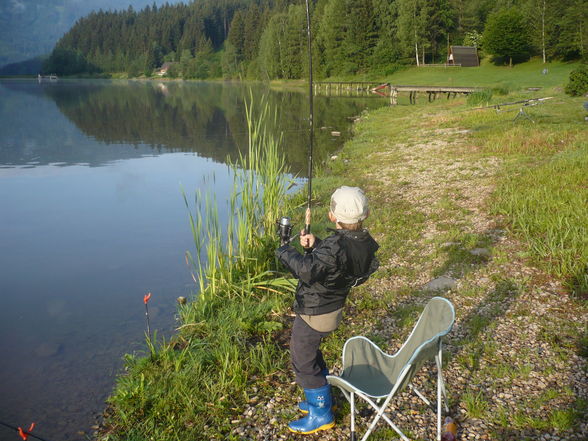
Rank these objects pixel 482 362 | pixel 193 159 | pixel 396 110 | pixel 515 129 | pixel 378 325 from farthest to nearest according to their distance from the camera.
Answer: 1. pixel 396 110
2. pixel 193 159
3. pixel 515 129
4. pixel 378 325
5. pixel 482 362

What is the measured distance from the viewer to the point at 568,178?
29.5 ft

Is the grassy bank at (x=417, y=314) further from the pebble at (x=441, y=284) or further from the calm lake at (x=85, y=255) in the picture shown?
the calm lake at (x=85, y=255)

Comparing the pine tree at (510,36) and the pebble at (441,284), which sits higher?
the pine tree at (510,36)

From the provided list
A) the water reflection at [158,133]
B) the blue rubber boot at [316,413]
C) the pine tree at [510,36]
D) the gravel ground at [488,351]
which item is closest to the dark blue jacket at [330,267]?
the blue rubber boot at [316,413]

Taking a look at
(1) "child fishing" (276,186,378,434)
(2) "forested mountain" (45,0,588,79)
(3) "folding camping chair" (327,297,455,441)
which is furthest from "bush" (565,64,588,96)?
(1) "child fishing" (276,186,378,434)

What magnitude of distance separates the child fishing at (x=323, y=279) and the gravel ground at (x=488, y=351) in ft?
1.15

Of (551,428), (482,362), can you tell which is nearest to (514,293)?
(482,362)

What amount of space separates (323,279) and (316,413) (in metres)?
1.07

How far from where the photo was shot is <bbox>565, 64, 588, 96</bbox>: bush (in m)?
23.5

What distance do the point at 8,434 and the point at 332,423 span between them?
3041mm

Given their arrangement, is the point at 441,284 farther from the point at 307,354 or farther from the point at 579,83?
the point at 579,83

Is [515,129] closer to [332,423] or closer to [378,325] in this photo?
[378,325]

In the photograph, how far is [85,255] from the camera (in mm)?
8867

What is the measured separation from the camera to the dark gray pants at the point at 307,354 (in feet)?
11.3
